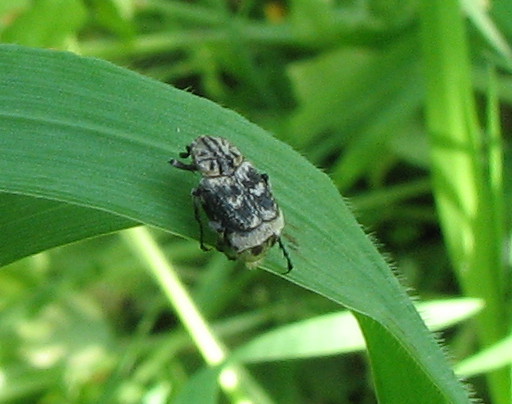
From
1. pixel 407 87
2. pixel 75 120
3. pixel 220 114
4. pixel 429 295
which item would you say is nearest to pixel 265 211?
pixel 220 114

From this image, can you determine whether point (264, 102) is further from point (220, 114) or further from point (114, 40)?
point (220, 114)

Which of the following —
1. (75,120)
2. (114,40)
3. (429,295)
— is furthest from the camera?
(114,40)

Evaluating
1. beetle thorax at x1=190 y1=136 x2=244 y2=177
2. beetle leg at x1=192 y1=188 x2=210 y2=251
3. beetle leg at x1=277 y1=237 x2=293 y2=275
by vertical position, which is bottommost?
beetle leg at x1=277 y1=237 x2=293 y2=275

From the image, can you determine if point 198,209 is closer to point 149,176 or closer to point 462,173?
point 149,176

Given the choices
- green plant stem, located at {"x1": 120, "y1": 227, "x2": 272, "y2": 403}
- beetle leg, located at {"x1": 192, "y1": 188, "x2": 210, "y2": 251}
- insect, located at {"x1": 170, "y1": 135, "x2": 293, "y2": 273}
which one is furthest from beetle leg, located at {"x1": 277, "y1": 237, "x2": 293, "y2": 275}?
green plant stem, located at {"x1": 120, "y1": 227, "x2": 272, "y2": 403}

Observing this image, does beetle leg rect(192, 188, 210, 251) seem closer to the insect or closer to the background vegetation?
the insect

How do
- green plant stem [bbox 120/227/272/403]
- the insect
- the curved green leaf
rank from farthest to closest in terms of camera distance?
green plant stem [bbox 120/227/272/403] → the insect → the curved green leaf
